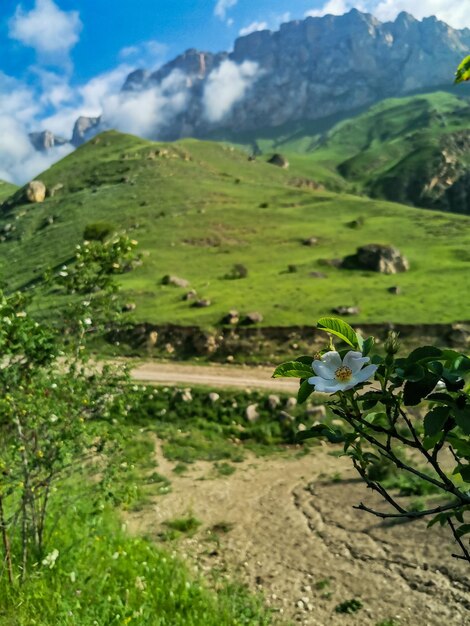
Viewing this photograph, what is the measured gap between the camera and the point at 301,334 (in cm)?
3238

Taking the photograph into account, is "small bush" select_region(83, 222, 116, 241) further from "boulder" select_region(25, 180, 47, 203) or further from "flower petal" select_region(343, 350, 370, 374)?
"flower petal" select_region(343, 350, 370, 374)

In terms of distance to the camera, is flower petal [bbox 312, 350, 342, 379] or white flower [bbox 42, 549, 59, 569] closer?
flower petal [bbox 312, 350, 342, 379]

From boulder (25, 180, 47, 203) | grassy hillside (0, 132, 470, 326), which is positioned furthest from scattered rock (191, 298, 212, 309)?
boulder (25, 180, 47, 203)

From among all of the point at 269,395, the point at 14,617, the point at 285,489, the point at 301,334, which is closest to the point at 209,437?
the point at 269,395

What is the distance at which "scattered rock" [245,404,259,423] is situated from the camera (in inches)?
906

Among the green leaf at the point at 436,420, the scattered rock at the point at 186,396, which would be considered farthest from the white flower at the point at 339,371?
the scattered rock at the point at 186,396

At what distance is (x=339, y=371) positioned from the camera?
2.45 m

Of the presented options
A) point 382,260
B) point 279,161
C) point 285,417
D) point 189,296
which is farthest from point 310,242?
point 279,161

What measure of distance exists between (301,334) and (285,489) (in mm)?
16695

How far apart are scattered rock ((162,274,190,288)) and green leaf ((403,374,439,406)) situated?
44.3 metres

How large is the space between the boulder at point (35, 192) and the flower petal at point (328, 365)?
122739 millimetres

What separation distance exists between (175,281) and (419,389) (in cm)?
4498

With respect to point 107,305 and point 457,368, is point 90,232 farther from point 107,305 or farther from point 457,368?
point 457,368

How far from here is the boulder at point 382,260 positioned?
46.1 meters
